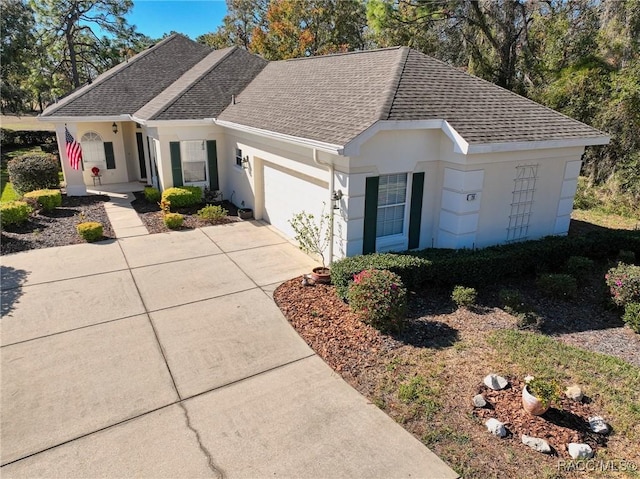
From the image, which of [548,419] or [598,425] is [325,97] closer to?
[548,419]

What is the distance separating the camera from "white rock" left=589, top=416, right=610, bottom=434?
529cm

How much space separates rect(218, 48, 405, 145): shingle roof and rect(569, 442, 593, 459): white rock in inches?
239

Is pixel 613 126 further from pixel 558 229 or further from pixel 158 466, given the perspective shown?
pixel 158 466

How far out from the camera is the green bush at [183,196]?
48.1 feet

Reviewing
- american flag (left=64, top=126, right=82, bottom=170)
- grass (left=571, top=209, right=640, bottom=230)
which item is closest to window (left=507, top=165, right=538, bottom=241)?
grass (left=571, top=209, right=640, bottom=230)

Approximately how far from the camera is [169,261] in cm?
1078

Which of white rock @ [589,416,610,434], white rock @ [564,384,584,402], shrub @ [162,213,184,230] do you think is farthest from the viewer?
shrub @ [162,213,184,230]

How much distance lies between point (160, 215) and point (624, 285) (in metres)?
13.2

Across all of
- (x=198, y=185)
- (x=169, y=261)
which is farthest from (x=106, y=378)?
(x=198, y=185)

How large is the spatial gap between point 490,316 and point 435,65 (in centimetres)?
737

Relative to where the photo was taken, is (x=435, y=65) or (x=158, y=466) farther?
(x=435, y=65)

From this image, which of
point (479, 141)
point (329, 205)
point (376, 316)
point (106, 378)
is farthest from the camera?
point (329, 205)

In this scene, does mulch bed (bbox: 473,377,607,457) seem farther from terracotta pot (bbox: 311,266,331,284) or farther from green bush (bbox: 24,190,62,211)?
green bush (bbox: 24,190,62,211)

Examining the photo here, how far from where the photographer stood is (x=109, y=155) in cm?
1866
